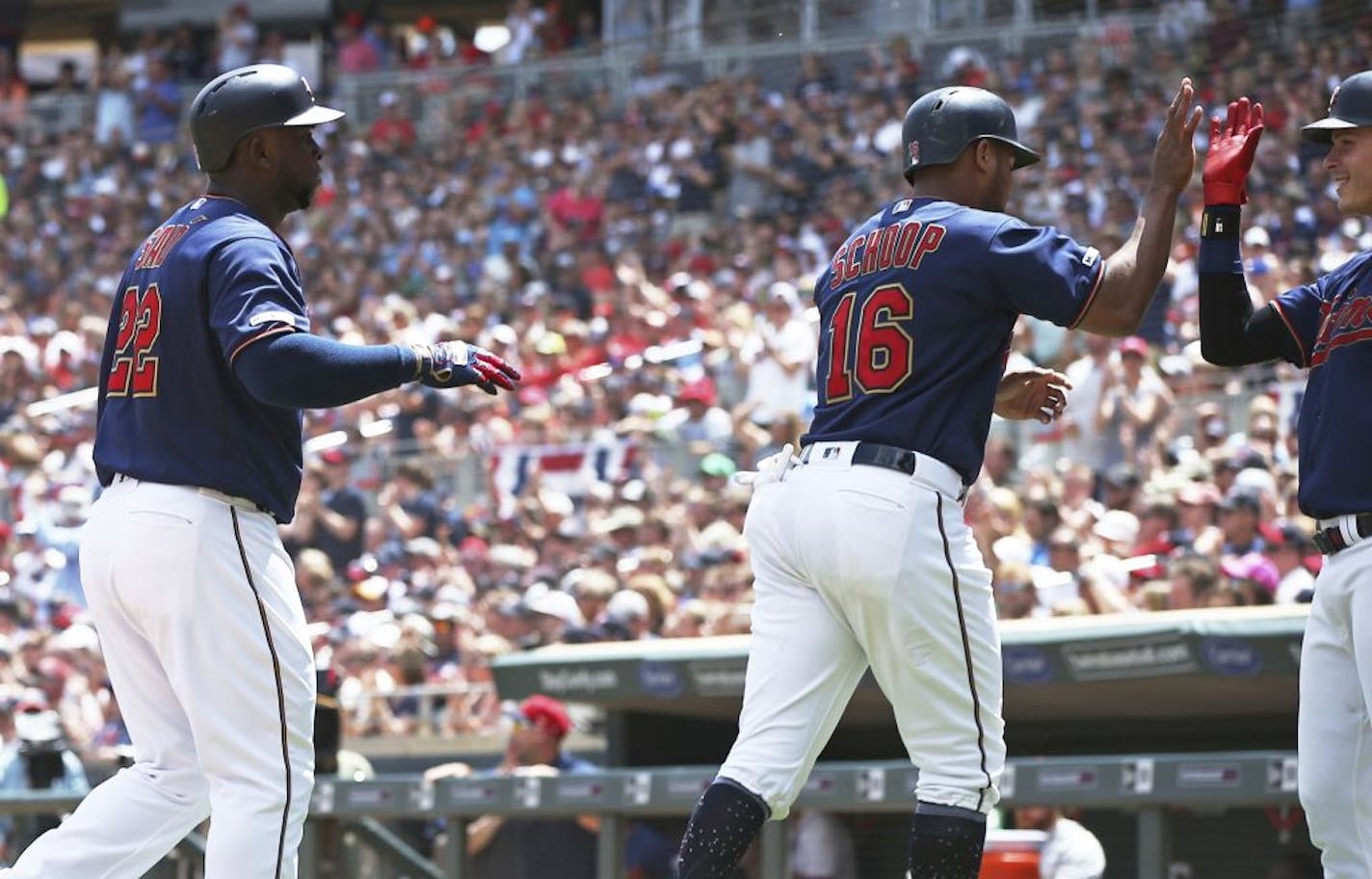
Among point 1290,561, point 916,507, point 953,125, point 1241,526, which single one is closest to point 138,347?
point 916,507

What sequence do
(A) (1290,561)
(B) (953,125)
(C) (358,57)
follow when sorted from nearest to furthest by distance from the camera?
(B) (953,125) → (A) (1290,561) → (C) (358,57)

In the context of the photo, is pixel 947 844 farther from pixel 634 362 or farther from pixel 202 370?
pixel 634 362

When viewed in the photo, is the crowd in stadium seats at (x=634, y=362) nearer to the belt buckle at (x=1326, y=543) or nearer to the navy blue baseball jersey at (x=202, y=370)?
the belt buckle at (x=1326, y=543)

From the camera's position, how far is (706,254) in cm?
1822

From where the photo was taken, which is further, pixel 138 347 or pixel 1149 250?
pixel 138 347

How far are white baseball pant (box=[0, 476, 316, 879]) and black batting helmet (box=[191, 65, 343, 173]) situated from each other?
0.80m

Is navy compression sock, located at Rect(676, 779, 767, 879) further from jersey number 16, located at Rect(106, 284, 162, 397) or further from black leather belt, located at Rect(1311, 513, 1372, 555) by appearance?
jersey number 16, located at Rect(106, 284, 162, 397)

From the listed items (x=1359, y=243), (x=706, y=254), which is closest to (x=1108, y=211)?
(x=1359, y=243)

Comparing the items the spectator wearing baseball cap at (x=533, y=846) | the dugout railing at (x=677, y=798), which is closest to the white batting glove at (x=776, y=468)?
the dugout railing at (x=677, y=798)

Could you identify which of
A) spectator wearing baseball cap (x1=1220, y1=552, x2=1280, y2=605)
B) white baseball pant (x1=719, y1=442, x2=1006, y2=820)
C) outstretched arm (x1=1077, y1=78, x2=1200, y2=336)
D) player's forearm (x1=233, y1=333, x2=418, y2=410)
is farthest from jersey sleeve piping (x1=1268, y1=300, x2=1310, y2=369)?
spectator wearing baseball cap (x1=1220, y1=552, x2=1280, y2=605)

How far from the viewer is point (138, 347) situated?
4750 mm

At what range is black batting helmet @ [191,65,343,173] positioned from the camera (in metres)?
4.85

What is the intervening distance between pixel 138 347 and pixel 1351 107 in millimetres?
2700

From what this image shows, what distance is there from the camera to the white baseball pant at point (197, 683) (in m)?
4.54
